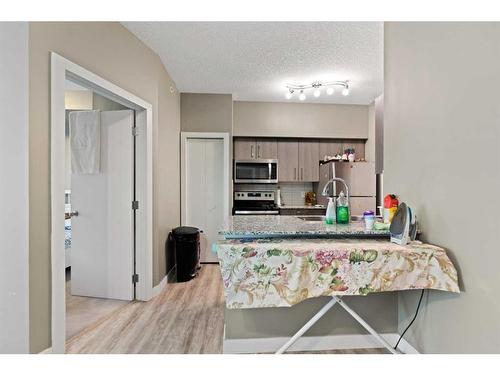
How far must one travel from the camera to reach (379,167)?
8.37 ft

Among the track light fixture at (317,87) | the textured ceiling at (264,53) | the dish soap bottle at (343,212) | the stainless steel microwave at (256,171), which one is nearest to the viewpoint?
the dish soap bottle at (343,212)

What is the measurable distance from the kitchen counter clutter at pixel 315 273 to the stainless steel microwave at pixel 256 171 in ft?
9.72

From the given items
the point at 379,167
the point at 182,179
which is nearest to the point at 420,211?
the point at 379,167

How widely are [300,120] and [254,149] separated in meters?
0.94

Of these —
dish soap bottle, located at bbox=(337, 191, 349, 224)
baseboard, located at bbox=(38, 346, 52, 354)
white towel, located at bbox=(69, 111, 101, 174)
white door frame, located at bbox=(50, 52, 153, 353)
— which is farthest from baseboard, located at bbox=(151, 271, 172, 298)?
dish soap bottle, located at bbox=(337, 191, 349, 224)

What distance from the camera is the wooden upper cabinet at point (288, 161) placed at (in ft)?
15.7

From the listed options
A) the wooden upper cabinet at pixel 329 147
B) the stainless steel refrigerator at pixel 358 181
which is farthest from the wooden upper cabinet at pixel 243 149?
the stainless steel refrigerator at pixel 358 181

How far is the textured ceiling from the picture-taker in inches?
104

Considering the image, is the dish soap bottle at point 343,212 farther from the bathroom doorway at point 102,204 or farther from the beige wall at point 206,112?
the beige wall at point 206,112

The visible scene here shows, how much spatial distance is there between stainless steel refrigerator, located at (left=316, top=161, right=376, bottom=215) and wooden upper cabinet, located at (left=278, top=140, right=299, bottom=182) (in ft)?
1.92

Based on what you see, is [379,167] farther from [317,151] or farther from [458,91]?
[317,151]

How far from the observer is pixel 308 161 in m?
4.84

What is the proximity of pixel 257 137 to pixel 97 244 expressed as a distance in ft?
9.49

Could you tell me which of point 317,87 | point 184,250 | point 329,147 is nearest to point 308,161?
point 329,147
